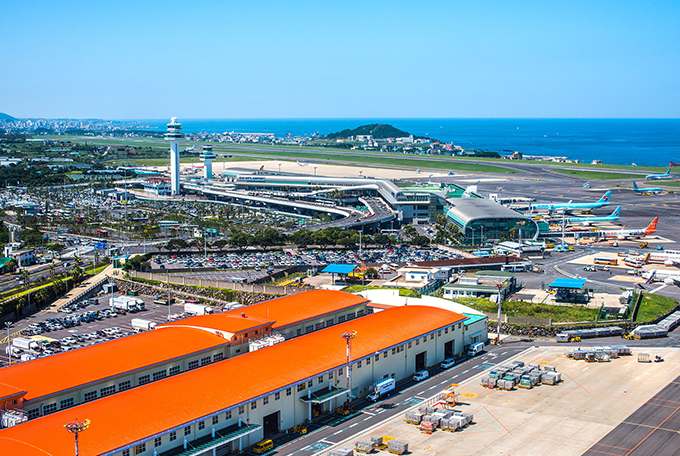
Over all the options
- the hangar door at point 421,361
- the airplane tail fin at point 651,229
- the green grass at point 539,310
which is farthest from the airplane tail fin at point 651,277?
the hangar door at point 421,361

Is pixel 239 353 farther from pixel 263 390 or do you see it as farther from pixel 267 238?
pixel 267 238

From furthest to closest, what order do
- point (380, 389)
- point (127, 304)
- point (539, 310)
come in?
point (127, 304) < point (539, 310) < point (380, 389)

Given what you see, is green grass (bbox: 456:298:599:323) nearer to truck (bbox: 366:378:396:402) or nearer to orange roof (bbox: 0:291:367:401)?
orange roof (bbox: 0:291:367:401)

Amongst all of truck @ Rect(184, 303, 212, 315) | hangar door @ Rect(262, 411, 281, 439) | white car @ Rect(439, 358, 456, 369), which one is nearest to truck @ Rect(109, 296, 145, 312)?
truck @ Rect(184, 303, 212, 315)

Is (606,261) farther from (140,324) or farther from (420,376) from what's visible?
(140,324)

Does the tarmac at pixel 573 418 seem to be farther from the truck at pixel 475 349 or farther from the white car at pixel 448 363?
the truck at pixel 475 349

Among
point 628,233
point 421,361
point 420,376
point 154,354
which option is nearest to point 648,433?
point 420,376

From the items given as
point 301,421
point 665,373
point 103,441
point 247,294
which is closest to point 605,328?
point 665,373
